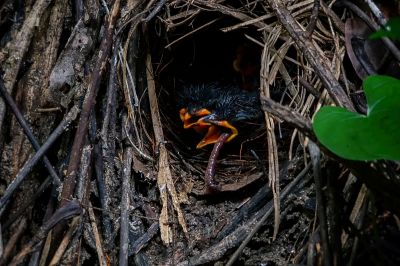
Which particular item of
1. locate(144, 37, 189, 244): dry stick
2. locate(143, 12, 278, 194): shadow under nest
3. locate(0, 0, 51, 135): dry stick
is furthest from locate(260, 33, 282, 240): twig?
locate(0, 0, 51, 135): dry stick

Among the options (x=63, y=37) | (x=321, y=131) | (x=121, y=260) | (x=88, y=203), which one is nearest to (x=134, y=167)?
(x=88, y=203)

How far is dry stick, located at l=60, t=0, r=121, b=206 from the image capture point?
204 centimetres

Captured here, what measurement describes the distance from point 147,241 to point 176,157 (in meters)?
0.69

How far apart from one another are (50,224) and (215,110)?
1.47 m

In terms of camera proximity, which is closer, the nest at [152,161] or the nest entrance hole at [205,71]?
the nest at [152,161]

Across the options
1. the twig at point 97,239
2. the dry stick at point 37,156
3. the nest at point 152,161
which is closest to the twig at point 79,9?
the nest at point 152,161

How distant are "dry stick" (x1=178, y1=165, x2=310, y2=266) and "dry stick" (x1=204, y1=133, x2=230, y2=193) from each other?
45 cm

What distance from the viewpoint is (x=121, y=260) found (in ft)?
6.66

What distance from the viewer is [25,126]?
2.20 metres

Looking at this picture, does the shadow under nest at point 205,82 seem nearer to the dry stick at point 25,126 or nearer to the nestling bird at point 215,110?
the nestling bird at point 215,110

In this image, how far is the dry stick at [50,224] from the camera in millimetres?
1799

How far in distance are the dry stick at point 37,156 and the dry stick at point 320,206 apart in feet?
3.14

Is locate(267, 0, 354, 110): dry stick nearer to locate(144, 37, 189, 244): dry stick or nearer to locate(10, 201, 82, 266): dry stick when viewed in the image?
locate(144, 37, 189, 244): dry stick

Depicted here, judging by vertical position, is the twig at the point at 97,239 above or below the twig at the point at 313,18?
below
